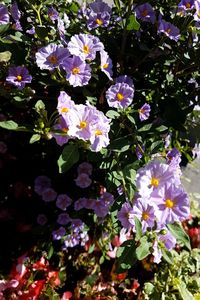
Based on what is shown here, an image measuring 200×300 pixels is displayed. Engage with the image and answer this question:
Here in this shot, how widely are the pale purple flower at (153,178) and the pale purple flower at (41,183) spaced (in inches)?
32.7

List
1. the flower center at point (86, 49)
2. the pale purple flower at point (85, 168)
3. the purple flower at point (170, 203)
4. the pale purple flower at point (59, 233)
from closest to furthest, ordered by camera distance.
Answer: the purple flower at point (170, 203)
the flower center at point (86, 49)
the pale purple flower at point (85, 168)
the pale purple flower at point (59, 233)

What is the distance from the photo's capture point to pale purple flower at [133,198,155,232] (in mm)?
1009

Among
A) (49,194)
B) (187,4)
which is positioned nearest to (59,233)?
(49,194)

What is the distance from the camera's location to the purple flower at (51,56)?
1.19m

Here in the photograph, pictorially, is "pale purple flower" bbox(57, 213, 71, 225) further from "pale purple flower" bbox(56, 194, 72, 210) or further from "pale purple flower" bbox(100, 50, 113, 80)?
"pale purple flower" bbox(100, 50, 113, 80)

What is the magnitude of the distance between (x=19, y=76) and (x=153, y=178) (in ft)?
1.78

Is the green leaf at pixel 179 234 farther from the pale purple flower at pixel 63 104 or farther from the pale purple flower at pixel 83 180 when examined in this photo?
the pale purple flower at pixel 83 180

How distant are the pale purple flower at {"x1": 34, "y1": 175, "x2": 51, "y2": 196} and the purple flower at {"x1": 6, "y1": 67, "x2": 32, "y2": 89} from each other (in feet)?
1.94

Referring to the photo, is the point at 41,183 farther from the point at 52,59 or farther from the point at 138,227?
the point at 138,227

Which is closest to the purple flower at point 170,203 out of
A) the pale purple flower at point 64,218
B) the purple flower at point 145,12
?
the purple flower at point 145,12

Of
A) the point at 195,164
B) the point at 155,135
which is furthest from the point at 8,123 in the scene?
the point at 195,164

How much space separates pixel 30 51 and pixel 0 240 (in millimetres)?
931

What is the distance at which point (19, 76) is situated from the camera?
50.6 inches

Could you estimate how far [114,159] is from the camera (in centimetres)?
129
